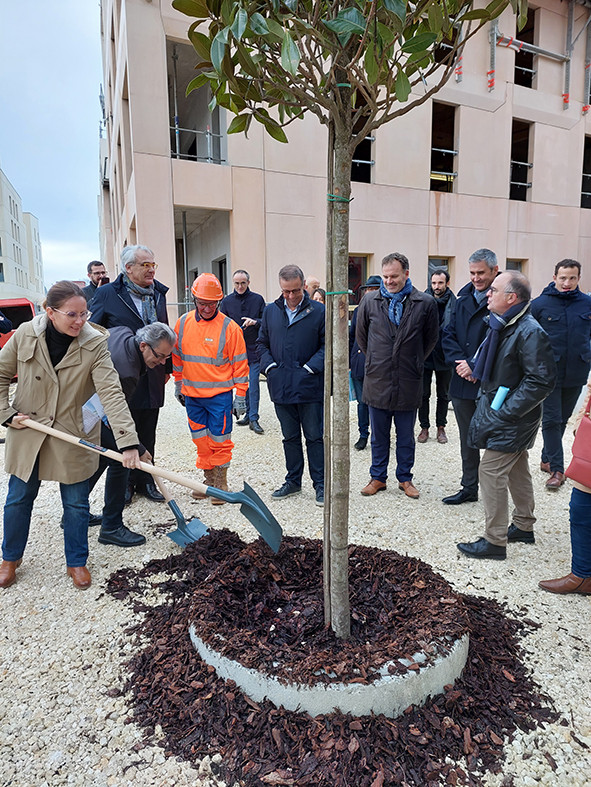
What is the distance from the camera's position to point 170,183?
1072cm

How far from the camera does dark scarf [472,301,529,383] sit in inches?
138

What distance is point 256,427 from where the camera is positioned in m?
7.27

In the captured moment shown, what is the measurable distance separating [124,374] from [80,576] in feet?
4.72

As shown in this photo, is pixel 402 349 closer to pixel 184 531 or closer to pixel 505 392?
pixel 505 392

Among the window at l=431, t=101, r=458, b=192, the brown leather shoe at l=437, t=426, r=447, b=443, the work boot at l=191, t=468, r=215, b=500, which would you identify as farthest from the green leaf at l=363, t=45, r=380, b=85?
the window at l=431, t=101, r=458, b=192

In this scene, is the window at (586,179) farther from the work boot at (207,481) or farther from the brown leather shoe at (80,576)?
the brown leather shoe at (80,576)

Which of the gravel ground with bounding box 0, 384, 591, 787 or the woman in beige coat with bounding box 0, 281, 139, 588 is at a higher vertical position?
the woman in beige coat with bounding box 0, 281, 139, 588

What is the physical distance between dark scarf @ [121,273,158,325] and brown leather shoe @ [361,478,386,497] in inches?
96.8

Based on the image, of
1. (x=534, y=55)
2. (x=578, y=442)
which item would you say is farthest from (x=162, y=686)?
(x=534, y=55)

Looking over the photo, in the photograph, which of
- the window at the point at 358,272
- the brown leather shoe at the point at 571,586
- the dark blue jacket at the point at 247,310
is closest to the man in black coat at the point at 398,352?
the brown leather shoe at the point at 571,586

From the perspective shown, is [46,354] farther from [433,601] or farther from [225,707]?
[433,601]

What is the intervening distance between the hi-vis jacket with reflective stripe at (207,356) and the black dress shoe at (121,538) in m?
1.28

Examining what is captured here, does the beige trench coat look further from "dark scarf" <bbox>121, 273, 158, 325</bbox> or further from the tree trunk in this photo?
the tree trunk

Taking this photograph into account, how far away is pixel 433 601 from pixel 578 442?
50.2 inches
